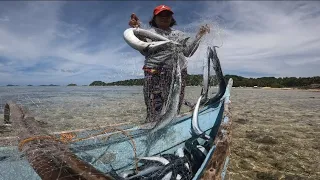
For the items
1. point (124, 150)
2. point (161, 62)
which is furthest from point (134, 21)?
point (124, 150)

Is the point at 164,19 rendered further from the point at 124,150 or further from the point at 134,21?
the point at 124,150

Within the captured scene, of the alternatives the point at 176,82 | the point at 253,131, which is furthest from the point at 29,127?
the point at 253,131

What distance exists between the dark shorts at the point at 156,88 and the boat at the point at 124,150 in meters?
0.50

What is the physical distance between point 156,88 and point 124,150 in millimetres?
1478

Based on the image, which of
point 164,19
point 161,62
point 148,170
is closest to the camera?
point 148,170

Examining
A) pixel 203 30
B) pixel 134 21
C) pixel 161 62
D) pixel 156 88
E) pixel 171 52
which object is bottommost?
pixel 156 88

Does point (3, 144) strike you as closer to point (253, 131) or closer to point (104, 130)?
point (104, 130)

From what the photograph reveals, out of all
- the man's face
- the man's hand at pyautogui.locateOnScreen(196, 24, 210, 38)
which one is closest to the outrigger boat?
the man's hand at pyautogui.locateOnScreen(196, 24, 210, 38)

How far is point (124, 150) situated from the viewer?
405cm

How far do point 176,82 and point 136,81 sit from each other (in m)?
1.01

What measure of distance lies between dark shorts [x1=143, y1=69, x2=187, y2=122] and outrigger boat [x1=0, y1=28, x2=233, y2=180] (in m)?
0.50

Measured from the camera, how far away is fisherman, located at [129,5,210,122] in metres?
4.82

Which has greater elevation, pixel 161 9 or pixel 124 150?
pixel 161 9

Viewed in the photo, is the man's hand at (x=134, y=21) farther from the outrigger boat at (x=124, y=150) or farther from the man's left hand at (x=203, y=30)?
the outrigger boat at (x=124, y=150)
